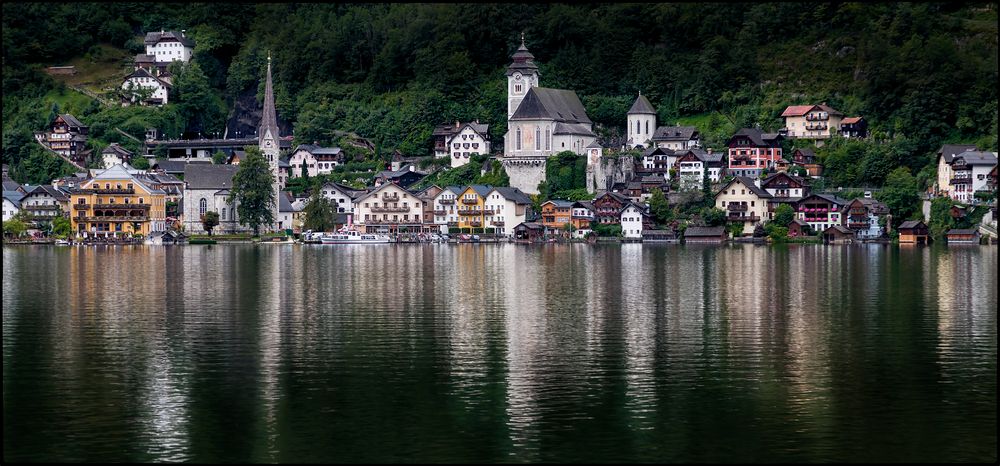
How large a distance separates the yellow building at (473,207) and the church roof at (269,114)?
14.8 m

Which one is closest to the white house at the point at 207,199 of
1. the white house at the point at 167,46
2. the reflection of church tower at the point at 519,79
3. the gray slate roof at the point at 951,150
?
A: the reflection of church tower at the point at 519,79

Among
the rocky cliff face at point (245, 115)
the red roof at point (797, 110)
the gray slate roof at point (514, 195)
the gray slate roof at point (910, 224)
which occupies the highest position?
the rocky cliff face at point (245, 115)

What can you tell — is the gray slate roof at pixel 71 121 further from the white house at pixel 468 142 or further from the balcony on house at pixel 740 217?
the balcony on house at pixel 740 217

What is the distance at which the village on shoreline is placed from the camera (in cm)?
6988

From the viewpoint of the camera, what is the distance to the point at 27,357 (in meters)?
24.7

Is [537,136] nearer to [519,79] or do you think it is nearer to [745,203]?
[519,79]

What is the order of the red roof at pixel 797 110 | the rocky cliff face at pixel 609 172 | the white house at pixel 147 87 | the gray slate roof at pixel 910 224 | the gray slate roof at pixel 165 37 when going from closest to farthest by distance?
the gray slate roof at pixel 910 224
the red roof at pixel 797 110
the rocky cliff face at pixel 609 172
the white house at pixel 147 87
the gray slate roof at pixel 165 37

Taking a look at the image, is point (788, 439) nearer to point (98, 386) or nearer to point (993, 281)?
point (98, 386)

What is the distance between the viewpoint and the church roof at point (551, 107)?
81188mm

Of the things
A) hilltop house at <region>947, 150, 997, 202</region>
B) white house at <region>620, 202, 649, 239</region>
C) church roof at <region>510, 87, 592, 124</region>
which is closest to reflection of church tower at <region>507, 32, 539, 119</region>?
church roof at <region>510, 87, 592, 124</region>

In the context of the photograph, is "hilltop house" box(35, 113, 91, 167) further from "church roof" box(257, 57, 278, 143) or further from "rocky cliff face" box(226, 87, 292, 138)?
"rocky cliff face" box(226, 87, 292, 138)

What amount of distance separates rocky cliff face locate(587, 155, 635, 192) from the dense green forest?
518 centimetres

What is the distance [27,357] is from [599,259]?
3222cm

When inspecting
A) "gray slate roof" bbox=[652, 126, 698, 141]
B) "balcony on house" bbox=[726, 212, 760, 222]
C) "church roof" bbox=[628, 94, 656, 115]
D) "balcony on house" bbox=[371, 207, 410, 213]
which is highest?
"church roof" bbox=[628, 94, 656, 115]
